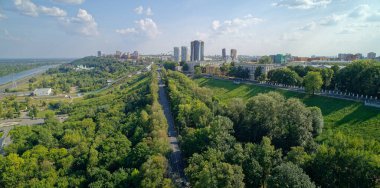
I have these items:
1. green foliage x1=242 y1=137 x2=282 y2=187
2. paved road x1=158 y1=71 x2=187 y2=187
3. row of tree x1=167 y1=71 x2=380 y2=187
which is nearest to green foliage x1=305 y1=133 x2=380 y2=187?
row of tree x1=167 y1=71 x2=380 y2=187

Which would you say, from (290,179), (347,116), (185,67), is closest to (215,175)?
(290,179)

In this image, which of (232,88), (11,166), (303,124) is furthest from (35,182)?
(232,88)

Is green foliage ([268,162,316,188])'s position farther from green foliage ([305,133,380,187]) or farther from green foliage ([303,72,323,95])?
green foliage ([303,72,323,95])

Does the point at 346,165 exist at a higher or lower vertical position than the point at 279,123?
lower

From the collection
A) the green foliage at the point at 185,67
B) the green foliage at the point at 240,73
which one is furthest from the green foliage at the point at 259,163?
the green foliage at the point at 185,67

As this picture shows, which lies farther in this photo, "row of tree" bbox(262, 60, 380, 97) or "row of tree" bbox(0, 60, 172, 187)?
"row of tree" bbox(262, 60, 380, 97)

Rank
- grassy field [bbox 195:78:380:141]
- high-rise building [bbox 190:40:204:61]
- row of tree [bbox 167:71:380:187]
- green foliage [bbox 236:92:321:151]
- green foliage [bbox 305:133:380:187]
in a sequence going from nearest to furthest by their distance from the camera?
1. green foliage [bbox 305:133:380:187]
2. row of tree [bbox 167:71:380:187]
3. green foliage [bbox 236:92:321:151]
4. grassy field [bbox 195:78:380:141]
5. high-rise building [bbox 190:40:204:61]

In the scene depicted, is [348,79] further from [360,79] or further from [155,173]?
[155,173]

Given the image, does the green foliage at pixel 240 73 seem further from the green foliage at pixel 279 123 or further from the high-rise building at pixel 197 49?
the high-rise building at pixel 197 49
